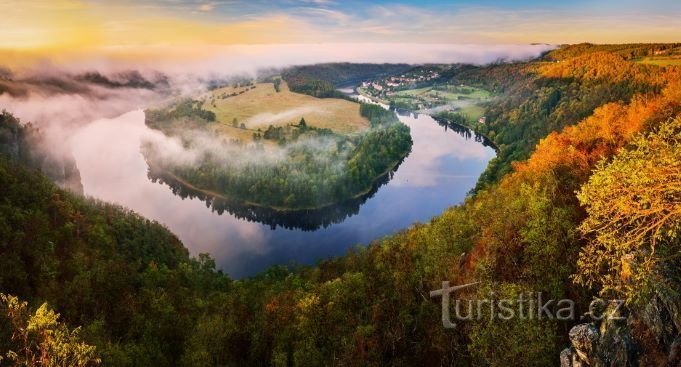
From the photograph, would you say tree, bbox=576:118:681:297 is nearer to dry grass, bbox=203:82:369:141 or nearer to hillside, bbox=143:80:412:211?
hillside, bbox=143:80:412:211

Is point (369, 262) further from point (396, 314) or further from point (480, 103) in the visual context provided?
point (480, 103)

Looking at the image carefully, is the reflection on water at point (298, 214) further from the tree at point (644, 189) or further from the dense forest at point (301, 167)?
the tree at point (644, 189)

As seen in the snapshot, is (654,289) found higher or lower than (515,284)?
higher

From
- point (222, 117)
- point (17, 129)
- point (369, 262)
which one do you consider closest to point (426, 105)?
point (222, 117)

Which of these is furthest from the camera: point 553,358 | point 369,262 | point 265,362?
point 369,262

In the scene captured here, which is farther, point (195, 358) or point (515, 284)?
point (195, 358)

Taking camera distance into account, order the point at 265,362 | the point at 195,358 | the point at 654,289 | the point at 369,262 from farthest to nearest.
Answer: the point at 369,262 → the point at 265,362 → the point at 195,358 → the point at 654,289

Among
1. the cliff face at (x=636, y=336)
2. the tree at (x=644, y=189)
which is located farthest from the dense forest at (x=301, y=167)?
the tree at (x=644, y=189)

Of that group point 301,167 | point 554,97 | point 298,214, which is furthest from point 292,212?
point 554,97

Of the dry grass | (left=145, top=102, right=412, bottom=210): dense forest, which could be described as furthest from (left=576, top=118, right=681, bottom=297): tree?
the dry grass
